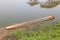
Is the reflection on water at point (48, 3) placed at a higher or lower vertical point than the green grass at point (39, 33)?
lower

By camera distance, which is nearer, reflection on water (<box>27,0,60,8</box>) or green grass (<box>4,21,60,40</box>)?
green grass (<box>4,21,60,40</box>)

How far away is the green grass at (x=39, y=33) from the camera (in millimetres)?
7664

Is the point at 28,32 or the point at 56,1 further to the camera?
the point at 56,1

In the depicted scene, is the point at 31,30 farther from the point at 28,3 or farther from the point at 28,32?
the point at 28,3

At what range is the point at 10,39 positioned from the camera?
7.59 metres

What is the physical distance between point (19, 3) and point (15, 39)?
830 cm

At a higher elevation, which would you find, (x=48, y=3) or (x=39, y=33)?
(x=39, y=33)

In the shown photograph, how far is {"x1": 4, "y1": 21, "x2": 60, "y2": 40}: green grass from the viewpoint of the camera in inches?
302

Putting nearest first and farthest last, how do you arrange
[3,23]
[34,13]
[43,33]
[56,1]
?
[43,33], [3,23], [34,13], [56,1]

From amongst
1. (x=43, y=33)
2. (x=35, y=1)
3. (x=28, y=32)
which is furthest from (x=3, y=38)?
(x=35, y=1)

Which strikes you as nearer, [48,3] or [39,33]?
[39,33]

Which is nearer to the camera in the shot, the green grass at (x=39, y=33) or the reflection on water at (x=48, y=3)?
the green grass at (x=39, y=33)

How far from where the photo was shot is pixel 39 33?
8227mm

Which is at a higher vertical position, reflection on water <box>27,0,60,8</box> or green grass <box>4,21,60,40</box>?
green grass <box>4,21,60,40</box>
